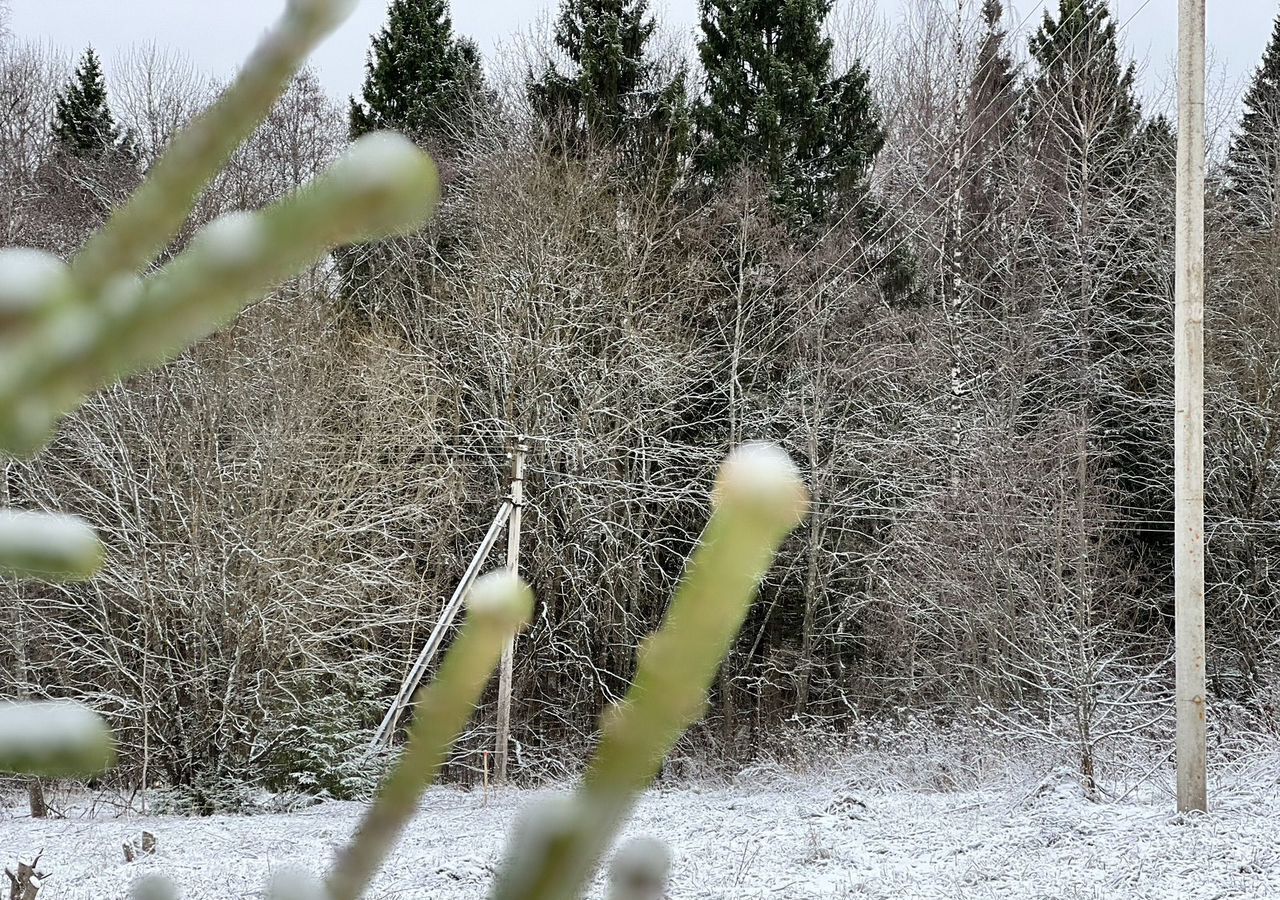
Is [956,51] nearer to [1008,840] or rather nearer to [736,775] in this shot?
[736,775]

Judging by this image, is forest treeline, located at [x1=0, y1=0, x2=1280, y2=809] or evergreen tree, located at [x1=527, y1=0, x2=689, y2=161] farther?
evergreen tree, located at [x1=527, y1=0, x2=689, y2=161]

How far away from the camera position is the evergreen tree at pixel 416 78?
53.1 ft

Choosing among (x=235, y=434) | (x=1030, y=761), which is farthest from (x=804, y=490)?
(x=235, y=434)

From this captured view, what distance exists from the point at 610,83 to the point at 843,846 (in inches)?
433

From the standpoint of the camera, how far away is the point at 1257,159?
45.2ft

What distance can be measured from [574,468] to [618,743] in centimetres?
1354

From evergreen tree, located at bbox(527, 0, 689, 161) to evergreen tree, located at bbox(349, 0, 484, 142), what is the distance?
51.6 inches

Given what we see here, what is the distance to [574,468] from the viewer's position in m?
13.7

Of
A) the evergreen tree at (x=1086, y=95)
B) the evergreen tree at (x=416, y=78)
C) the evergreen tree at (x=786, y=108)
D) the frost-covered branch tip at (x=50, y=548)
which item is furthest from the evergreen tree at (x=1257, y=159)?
the frost-covered branch tip at (x=50, y=548)

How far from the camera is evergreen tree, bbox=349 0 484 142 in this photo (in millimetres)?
16172

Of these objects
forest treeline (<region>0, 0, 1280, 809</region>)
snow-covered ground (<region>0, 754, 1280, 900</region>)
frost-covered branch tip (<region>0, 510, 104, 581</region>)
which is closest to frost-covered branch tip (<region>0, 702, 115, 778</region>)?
frost-covered branch tip (<region>0, 510, 104, 581</region>)

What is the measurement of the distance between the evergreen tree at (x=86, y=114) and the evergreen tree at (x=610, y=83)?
6.07 m

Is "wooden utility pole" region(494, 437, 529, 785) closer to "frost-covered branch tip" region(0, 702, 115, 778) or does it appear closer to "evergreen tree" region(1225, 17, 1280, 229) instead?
"evergreen tree" region(1225, 17, 1280, 229)

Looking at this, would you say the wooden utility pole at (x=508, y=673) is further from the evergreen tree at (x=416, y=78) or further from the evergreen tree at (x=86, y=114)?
the evergreen tree at (x=86, y=114)
